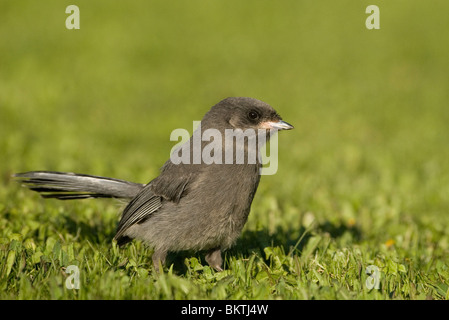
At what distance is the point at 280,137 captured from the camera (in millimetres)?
11344

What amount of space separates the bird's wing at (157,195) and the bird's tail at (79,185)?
1.08 ft

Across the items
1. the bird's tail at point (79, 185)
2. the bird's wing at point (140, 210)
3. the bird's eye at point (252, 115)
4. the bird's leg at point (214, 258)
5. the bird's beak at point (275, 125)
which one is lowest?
the bird's leg at point (214, 258)

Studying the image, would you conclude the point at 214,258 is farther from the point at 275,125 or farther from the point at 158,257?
the point at 275,125

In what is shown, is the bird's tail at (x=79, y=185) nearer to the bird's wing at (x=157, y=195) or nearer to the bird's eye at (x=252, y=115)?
the bird's wing at (x=157, y=195)

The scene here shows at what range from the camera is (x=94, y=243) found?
220 inches

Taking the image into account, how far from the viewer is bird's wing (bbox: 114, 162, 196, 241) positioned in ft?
16.5

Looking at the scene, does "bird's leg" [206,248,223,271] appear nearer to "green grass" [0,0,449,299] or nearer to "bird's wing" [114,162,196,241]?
"green grass" [0,0,449,299]

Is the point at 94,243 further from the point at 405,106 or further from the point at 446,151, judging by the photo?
the point at 405,106

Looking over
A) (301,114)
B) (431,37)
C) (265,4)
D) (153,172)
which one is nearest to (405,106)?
(301,114)

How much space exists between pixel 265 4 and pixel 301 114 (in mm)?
8418

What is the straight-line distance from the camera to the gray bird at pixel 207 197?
4863 millimetres

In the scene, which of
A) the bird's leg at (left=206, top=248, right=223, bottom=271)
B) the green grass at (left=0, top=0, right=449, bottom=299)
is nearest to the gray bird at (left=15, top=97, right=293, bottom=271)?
the bird's leg at (left=206, top=248, right=223, bottom=271)

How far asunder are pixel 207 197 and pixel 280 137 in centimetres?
664

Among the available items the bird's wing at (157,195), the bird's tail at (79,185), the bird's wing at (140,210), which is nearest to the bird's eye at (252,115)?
the bird's wing at (157,195)
